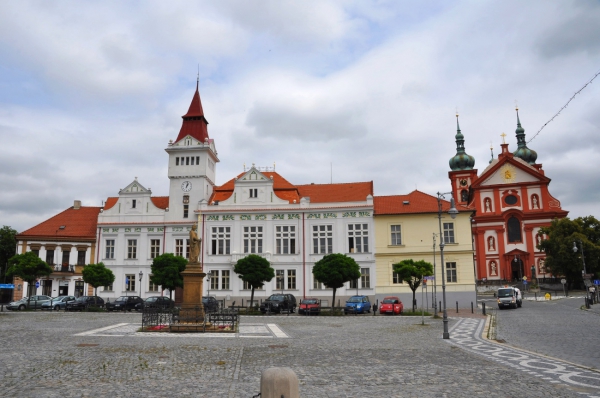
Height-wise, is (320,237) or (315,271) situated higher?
(320,237)

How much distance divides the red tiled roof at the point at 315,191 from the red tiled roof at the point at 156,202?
217 inches

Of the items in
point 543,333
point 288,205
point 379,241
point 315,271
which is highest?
point 288,205

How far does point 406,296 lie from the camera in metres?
46.3

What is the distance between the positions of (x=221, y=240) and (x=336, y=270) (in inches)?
647

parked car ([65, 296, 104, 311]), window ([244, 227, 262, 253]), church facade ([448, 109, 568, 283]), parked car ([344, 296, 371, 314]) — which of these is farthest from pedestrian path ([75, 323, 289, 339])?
church facade ([448, 109, 568, 283])

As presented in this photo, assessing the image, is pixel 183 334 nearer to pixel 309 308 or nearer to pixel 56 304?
pixel 309 308

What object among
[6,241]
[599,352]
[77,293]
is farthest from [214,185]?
[599,352]

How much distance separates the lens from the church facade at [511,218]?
7624cm

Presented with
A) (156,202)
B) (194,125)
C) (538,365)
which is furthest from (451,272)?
(538,365)

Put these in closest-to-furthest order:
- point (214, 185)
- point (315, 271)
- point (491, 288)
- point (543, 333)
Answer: point (543, 333), point (315, 271), point (214, 185), point (491, 288)

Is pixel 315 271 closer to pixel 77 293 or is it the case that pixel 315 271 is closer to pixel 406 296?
pixel 406 296

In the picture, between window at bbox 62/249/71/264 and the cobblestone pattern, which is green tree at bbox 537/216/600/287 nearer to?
the cobblestone pattern

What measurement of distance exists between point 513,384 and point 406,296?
1442 inches

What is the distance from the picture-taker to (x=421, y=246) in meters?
47.5
